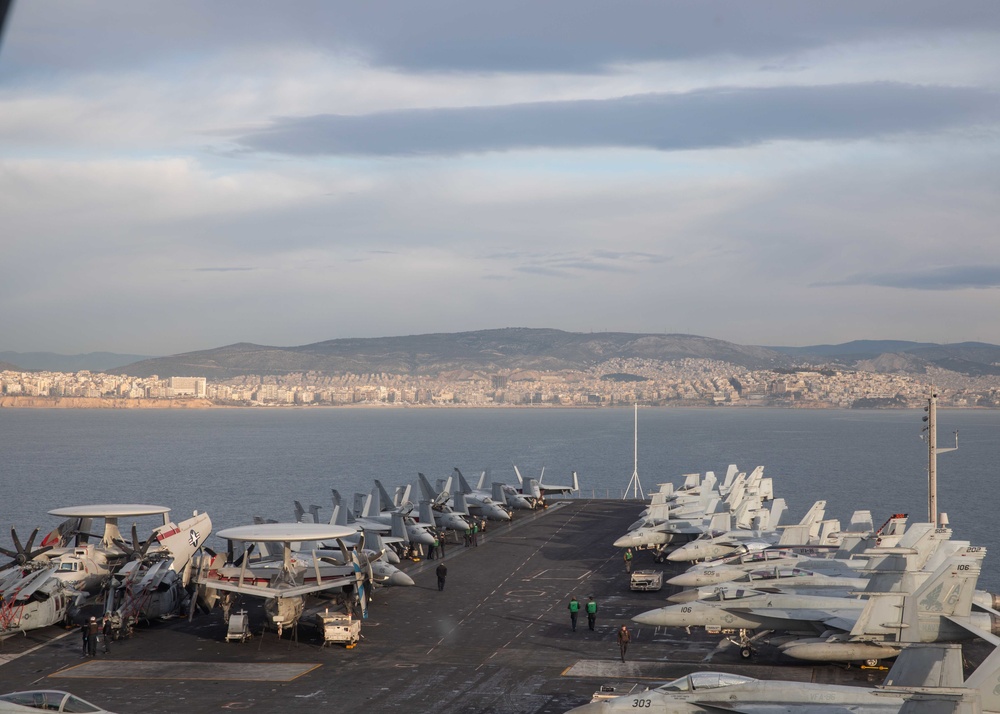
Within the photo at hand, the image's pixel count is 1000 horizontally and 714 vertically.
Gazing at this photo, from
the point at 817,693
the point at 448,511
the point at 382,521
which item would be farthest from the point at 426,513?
the point at 817,693

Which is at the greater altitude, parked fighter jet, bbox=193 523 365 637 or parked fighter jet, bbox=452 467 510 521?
parked fighter jet, bbox=193 523 365 637

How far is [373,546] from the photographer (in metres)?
50.8

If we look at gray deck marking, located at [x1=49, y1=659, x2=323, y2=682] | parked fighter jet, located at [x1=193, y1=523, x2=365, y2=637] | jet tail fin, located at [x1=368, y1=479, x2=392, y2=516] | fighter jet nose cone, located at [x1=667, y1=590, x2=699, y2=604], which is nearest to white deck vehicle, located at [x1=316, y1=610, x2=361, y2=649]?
parked fighter jet, located at [x1=193, y1=523, x2=365, y2=637]

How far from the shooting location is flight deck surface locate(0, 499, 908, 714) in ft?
99.7

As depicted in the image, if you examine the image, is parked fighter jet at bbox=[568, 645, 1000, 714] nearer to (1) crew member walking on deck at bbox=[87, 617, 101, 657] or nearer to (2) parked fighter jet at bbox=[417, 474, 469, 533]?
(1) crew member walking on deck at bbox=[87, 617, 101, 657]

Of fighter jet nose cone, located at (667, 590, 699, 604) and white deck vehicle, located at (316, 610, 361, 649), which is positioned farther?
fighter jet nose cone, located at (667, 590, 699, 604)

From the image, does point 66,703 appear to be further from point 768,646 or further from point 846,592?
point 846,592

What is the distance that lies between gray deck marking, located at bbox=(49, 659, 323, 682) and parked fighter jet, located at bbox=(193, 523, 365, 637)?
3231 millimetres

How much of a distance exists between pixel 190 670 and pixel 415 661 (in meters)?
7.95

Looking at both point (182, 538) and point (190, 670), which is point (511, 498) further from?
point (190, 670)

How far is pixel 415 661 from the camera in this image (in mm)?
35156

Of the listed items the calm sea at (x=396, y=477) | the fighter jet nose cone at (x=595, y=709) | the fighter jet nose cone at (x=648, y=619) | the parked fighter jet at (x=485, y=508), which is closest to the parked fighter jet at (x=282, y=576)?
the fighter jet nose cone at (x=648, y=619)

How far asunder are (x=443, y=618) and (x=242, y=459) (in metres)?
145

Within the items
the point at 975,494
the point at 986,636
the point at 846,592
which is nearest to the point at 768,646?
the point at 846,592
